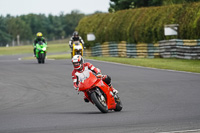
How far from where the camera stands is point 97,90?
9.16 metres

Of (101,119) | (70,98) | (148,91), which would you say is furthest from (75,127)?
(148,91)

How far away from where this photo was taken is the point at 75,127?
24.5 ft

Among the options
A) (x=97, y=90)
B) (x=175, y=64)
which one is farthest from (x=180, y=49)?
(x=97, y=90)

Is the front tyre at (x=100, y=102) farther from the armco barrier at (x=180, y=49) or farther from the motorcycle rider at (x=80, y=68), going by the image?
the armco barrier at (x=180, y=49)

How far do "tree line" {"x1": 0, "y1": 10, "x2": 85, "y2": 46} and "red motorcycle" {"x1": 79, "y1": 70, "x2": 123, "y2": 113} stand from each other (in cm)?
13419

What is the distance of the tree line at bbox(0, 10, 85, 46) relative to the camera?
15412 cm

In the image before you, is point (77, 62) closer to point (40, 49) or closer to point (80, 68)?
point (80, 68)

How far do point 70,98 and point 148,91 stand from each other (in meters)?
2.40

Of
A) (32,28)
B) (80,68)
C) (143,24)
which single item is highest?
(32,28)

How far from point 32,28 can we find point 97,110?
6789 inches

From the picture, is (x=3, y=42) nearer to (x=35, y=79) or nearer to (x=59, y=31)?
(x=59, y=31)

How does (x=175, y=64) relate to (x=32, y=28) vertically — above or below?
below

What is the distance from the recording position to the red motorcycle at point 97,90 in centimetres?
903

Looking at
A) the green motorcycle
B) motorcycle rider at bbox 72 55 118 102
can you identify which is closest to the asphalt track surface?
motorcycle rider at bbox 72 55 118 102
